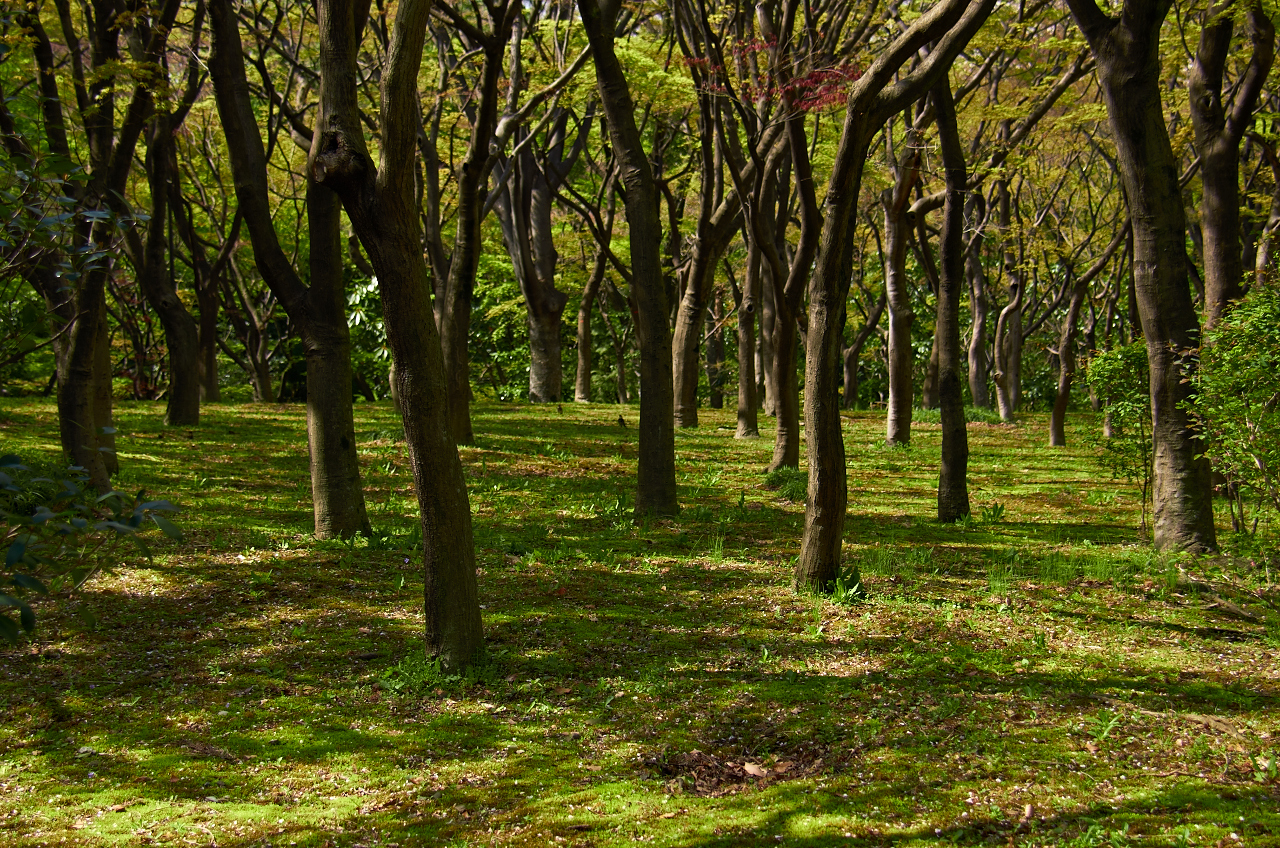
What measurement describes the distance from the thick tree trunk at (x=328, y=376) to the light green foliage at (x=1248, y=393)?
21.6ft

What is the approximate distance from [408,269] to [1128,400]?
690 cm

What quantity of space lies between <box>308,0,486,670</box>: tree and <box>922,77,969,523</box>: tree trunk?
5.82 metres

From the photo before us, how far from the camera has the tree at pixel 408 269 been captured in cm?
471

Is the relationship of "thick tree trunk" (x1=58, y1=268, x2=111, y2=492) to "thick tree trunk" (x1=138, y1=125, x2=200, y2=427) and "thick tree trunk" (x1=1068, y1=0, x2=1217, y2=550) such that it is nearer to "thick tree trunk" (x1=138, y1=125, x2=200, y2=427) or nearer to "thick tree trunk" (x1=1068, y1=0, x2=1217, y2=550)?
"thick tree trunk" (x1=138, y1=125, x2=200, y2=427)

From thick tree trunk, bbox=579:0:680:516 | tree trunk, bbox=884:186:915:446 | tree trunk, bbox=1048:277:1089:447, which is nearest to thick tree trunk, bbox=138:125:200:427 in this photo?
thick tree trunk, bbox=579:0:680:516

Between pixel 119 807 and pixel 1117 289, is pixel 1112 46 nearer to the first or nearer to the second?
pixel 119 807

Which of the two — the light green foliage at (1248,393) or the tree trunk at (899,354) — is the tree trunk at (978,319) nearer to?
the tree trunk at (899,354)

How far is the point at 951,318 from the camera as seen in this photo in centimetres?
983

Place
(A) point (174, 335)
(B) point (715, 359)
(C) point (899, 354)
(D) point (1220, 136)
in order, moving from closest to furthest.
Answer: (D) point (1220, 136) < (A) point (174, 335) < (C) point (899, 354) < (B) point (715, 359)

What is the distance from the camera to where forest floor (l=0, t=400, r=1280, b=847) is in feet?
12.4

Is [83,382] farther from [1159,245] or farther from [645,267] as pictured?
[1159,245]

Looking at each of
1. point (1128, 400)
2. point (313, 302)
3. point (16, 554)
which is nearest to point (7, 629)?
point (16, 554)

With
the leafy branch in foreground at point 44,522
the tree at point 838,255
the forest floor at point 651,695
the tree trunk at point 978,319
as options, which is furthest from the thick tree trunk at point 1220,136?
the tree trunk at point 978,319

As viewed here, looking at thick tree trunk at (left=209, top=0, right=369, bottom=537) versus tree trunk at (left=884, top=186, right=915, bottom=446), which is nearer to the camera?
thick tree trunk at (left=209, top=0, right=369, bottom=537)
